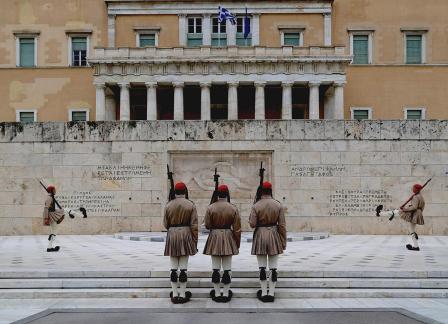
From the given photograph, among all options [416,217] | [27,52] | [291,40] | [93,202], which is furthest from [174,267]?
[27,52]

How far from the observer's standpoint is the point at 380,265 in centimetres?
1204

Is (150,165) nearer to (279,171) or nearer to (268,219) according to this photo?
(279,171)

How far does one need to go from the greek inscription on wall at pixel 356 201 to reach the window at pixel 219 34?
2845cm

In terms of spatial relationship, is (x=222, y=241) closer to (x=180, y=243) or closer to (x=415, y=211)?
(x=180, y=243)

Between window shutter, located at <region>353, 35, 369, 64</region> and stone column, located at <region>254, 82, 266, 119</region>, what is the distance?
31.6ft

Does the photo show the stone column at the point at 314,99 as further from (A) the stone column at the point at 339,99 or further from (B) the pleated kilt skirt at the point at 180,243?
(B) the pleated kilt skirt at the point at 180,243

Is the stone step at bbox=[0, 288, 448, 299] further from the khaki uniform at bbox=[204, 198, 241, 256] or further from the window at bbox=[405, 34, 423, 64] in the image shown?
the window at bbox=[405, 34, 423, 64]

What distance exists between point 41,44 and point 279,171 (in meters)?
32.4

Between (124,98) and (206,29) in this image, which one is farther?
(206,29)

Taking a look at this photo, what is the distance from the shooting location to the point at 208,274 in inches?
438

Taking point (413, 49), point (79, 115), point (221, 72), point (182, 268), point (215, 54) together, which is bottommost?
point (182, 268)

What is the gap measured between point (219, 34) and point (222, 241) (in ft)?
125

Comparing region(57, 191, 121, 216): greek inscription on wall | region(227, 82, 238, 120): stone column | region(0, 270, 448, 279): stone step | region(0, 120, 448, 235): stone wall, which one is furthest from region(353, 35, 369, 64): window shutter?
region(0, 270, 448, 279): stone step

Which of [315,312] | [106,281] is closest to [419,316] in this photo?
[315,312]
